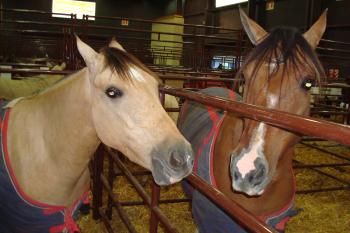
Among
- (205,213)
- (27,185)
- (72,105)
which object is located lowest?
(205,213)

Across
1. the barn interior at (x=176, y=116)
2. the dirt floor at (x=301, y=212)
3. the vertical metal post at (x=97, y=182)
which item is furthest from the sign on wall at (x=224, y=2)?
the vertical metal post at (x=97, y=182)

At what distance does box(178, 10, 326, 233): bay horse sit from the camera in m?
1.33

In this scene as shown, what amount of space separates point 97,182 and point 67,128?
1.52 meters

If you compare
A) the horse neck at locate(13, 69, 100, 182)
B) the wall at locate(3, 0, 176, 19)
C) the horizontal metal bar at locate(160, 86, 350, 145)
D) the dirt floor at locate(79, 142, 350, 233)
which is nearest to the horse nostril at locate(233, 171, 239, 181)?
the horizontal metal bar at locate(160, 86, 350, 145)

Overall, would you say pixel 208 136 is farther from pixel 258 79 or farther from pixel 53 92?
pixel 53 92

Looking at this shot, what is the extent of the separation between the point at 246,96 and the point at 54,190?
1.13 metres

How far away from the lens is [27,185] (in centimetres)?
168

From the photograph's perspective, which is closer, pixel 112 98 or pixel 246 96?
pixel 112 98

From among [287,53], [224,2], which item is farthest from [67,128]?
[224,2]

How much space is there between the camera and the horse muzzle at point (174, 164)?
4.33ft

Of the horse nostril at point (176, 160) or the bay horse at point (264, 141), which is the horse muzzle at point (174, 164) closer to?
the horse nostril at point (176, 160)

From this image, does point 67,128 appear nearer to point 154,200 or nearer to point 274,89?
point 154,200

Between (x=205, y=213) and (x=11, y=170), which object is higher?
(x=11, y=170)

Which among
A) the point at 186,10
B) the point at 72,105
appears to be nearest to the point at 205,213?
the point at 72,105
